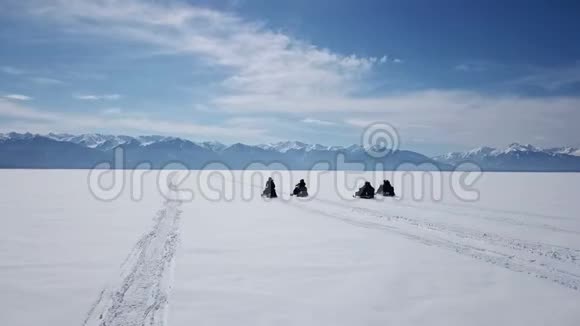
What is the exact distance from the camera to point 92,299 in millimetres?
6371

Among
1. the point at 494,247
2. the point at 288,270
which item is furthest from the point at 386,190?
the point at 288,270

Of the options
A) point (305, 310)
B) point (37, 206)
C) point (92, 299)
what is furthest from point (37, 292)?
point (37, 206)

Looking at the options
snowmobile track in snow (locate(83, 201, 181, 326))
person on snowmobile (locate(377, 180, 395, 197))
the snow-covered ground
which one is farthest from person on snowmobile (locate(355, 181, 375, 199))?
snowmobile track in snow (locate(83, 201, 181, 326))

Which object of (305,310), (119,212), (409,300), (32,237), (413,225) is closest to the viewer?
(305,310)

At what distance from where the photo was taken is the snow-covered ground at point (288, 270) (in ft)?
19.3

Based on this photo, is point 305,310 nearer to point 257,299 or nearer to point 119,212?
point 257,299

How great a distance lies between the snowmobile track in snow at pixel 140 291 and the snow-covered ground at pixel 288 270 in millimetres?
30

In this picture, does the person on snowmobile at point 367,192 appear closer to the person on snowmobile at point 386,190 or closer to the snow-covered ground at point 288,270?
the person on snowmobile at point 386,190

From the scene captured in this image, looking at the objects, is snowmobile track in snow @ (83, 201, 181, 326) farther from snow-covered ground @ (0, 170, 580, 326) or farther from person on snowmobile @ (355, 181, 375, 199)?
person on snowmobile @ (355, 181, 375, 199)

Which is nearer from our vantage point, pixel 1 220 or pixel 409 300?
pixel 409 300

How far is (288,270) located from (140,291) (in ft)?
9.86

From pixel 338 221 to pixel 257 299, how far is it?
366 inches

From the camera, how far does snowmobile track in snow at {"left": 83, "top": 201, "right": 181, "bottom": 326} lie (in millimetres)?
5586

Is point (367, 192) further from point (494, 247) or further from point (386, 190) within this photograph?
point (494, 247)
